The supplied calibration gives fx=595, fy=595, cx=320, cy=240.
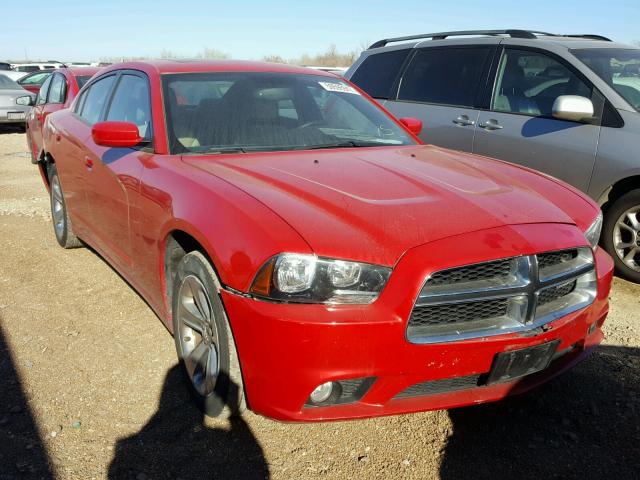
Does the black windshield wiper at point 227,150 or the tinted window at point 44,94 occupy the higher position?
the black windshield wiper at point 227,150

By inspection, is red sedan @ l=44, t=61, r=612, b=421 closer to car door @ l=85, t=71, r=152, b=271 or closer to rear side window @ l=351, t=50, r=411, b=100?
car door @ l=85, t=71, r=152, b=271

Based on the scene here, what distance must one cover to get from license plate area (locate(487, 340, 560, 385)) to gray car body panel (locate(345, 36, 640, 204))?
258 centimetres

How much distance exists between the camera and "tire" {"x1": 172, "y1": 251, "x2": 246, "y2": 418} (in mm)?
2445

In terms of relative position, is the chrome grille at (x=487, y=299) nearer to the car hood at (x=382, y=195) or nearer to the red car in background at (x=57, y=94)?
the car hood at (x=382, y=195)

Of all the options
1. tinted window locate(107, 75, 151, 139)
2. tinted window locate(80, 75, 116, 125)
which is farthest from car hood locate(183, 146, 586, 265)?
tinted window locate(80, 75, 116, 125)

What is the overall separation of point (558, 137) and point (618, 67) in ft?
2.76

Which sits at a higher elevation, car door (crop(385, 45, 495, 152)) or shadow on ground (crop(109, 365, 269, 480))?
car door (crop(385, 45, 495, 152))

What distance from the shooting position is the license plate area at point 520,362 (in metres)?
2.29

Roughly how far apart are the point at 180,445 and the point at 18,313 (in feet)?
6.48

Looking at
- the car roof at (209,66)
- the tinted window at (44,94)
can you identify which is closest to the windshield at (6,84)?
the tinted window at (44,94)

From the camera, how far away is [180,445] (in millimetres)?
2574

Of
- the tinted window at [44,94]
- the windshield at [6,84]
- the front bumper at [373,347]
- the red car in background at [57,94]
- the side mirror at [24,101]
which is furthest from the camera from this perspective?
the windshield at [6,84]

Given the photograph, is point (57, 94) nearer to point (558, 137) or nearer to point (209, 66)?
point (209, 66)

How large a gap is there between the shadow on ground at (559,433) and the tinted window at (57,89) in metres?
7.14
